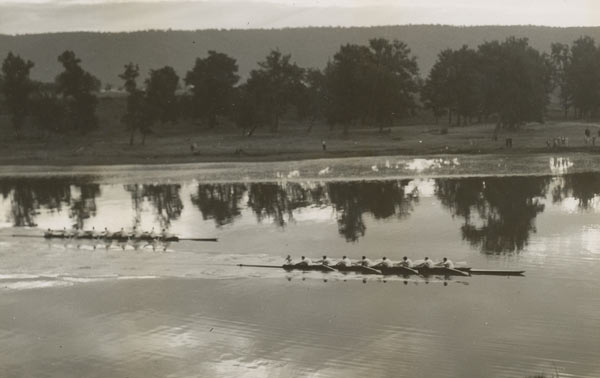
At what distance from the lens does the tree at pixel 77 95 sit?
418ft

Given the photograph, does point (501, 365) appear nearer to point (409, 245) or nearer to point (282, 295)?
point (282, 295)

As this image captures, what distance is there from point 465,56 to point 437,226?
87643 mm

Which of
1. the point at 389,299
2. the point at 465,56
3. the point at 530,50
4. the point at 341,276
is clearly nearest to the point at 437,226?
the point at 341,276

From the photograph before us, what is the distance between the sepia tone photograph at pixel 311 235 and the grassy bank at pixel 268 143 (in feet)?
Answer: 1.92

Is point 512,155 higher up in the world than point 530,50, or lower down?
lower down

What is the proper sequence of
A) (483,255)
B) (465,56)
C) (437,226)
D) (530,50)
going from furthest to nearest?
1. (465,56)
2. (530,50)
3. (437,226)
4. (483,255)

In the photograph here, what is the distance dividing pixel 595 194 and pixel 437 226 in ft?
60.8

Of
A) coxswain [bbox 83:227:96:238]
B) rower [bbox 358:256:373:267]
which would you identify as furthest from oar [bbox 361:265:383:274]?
coxswain [bbox 83:227:96:238]

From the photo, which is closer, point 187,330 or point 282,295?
point 187,330

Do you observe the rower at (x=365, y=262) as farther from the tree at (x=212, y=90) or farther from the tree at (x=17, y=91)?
the tree at (x=17, y=91)

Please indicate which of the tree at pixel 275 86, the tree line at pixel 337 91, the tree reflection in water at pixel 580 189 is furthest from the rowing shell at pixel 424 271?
the tree at pixel 275 86

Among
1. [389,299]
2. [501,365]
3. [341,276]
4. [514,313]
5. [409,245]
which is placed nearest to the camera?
[501,365]

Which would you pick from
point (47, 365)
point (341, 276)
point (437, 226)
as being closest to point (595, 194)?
point (437, 226)

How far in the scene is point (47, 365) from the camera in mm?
30625
